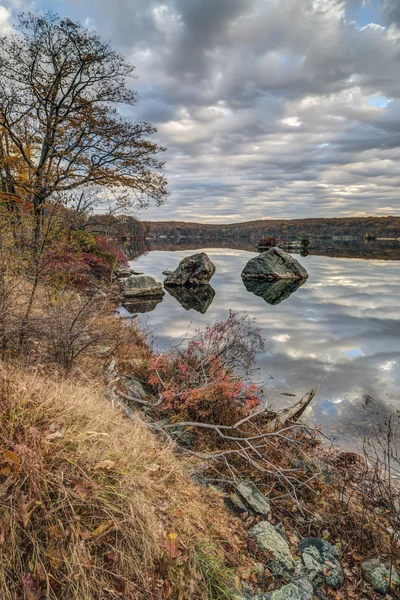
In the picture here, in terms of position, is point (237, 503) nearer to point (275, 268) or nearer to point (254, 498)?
point (254, 498)

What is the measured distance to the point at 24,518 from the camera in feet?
7.95

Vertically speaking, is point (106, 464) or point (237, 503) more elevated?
point (106, 464)

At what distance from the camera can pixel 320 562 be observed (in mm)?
3422

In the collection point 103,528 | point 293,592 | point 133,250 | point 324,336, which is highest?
point 133,250

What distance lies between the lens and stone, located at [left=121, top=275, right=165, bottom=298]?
21.6m

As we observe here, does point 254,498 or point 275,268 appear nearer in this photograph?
point 254,498

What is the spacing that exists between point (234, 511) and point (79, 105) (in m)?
18.2

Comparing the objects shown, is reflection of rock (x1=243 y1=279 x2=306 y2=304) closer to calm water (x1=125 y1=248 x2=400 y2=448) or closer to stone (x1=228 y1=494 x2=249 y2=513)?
calm water (x1=125 y1=248 x2=400 y2=448)

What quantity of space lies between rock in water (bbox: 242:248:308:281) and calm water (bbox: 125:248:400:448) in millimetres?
2947

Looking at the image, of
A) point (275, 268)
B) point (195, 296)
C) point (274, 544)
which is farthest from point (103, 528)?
point (275, 268)

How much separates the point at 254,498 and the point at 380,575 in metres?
1.41

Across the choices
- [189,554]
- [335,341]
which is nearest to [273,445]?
[189,554]

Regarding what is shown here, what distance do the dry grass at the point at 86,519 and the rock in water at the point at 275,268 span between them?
93.3 feet

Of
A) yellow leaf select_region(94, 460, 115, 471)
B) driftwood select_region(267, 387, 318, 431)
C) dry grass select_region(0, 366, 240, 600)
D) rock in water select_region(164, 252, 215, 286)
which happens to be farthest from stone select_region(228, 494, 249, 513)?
rock in water select_region(164, 252, 215, 286)
